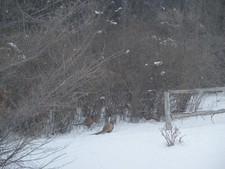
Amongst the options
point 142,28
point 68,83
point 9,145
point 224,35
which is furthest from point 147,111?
point 224,35

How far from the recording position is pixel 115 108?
13.4 meters

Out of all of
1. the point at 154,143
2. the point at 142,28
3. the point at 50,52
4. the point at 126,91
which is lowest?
the point at 154,143

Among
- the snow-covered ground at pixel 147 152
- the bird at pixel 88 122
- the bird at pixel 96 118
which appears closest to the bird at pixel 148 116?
the bird at pixel 96 118

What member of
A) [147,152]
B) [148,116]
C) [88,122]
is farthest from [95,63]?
[147,152]

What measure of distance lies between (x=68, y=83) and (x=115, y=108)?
19.4 feet

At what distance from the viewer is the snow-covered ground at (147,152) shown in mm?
7531

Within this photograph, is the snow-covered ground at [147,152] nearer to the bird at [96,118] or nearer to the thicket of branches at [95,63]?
the thicket of branches at [95,63]

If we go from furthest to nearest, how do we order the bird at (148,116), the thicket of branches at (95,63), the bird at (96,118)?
1. the bird at (148,116)
2. the bird at (96,118)
3. the thicket of branches at (95,63)

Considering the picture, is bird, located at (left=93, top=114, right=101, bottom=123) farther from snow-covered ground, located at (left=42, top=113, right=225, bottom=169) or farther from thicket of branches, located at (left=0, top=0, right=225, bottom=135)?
snow-covered ground, located at (left=42, top=113, right=225, bottom=169)

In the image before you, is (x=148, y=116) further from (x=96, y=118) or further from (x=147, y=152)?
(x=147, y=152)

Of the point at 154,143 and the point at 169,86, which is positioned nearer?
the point at 154,143

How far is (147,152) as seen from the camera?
8.31 meters

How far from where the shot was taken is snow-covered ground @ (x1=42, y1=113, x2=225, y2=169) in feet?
24.7

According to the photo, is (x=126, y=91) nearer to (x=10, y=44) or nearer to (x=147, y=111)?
(x=147, y=111)
